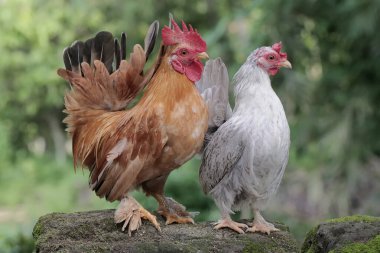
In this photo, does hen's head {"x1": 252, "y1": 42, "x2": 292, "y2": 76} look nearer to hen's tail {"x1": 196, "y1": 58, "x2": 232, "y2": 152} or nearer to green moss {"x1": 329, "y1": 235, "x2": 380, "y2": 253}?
hen's tail {"x1": 196, "y1": 58, "x2": 232, "y2": 152}

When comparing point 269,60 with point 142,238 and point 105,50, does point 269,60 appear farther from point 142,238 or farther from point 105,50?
point 142,238

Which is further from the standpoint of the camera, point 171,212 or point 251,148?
point 171,212

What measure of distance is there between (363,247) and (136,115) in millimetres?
1296

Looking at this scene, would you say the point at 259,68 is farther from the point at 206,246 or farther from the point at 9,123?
the point at 9,123

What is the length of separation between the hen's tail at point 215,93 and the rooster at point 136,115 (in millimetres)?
268

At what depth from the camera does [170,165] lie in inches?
135

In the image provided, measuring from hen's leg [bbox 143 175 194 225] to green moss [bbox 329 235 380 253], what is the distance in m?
0.90

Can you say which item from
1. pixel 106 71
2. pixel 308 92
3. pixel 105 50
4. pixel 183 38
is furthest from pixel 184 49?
pixel 308 92

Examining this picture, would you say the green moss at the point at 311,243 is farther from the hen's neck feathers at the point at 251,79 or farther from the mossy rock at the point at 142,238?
the hen's neck feathers at the point at 251,79

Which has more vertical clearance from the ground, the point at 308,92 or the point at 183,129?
the point at 308,92

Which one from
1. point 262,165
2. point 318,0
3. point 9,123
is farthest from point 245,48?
point 9,123

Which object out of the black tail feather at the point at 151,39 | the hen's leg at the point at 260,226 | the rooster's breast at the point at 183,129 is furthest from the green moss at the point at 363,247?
the black tail feather at the point at 151,39

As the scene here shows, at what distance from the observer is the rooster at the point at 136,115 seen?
3355 millimetres

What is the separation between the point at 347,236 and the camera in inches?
128
